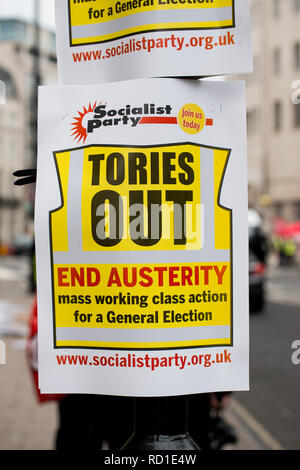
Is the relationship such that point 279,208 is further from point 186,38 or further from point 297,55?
point 186,38

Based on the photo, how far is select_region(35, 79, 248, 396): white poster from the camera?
4.48ft

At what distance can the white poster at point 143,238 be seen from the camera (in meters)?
1.37

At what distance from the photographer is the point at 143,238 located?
1.36 m

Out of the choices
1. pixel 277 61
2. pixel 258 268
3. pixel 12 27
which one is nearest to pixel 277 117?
pixel 277 61

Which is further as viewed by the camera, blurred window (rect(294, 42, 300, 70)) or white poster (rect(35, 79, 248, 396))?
blurred window (rect(294, 42, 300, 70))

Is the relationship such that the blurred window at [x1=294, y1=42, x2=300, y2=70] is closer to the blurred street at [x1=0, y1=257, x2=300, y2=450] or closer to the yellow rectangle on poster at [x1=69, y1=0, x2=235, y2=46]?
the blurred street at [x1=0, y1=257, x2=300, y2=450]

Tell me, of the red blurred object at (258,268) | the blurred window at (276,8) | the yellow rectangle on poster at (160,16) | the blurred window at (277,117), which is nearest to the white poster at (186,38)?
the yellow rectangle on poster at (160,16)

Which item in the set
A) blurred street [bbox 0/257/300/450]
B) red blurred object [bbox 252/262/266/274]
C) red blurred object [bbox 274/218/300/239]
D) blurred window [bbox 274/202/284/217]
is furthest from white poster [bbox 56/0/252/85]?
blurred window [bbox 274/202/284/217]

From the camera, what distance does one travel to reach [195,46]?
4.61 feet

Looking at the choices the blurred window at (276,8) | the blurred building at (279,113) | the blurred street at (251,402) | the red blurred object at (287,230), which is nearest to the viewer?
the blurred street at (251,402)

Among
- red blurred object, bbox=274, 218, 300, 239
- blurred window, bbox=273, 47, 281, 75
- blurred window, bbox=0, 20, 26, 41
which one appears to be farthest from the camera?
blurred window, bbox=273, 47, 281, 75

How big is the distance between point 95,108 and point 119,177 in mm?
164

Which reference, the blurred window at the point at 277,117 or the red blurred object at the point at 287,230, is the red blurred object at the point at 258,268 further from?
the blurred window at the point at 277,117

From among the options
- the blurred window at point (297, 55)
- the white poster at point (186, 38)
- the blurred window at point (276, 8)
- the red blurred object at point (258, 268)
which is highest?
the blurred window at point (276, 8)
